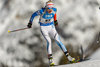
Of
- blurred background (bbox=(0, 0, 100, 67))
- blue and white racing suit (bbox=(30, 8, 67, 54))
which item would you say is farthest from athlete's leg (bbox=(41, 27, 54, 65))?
blurred background (bbox=(0, 0, 100, 67))

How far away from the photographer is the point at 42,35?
7.69ft

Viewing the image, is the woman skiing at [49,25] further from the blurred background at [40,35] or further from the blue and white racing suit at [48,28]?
the blurred background at [40,35]

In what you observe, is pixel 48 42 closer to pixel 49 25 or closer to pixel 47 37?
pixel 47 37

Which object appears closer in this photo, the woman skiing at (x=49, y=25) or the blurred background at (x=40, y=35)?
the woman skiing at (x=49, y=25)

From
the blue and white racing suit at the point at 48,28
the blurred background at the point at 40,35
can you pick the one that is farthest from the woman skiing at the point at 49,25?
the blurred background at the point at 40,35

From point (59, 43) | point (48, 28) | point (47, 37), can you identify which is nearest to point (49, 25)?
point (48, 28)

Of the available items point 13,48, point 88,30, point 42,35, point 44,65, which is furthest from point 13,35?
point 88,30

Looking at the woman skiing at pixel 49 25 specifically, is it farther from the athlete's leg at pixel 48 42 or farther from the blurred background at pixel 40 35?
the blurred background at pixel 40 35

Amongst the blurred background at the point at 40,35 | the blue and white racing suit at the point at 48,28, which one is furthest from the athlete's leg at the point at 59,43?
the blurred background at the point at 40,35

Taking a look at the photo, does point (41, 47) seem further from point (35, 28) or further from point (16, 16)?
point (16, 16)

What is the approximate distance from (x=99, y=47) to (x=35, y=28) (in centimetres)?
95

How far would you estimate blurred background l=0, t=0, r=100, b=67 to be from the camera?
237cm

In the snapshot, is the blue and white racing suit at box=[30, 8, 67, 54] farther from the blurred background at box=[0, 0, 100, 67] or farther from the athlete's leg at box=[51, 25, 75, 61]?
the blurred background at box=[0, 0, 100, 67]

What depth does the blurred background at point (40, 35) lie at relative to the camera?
2369 mm
